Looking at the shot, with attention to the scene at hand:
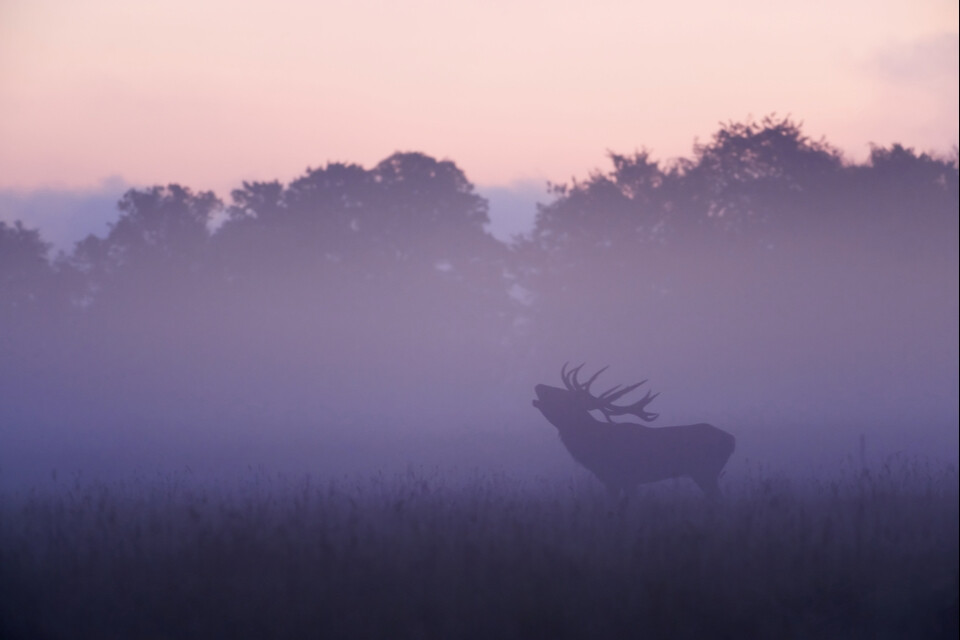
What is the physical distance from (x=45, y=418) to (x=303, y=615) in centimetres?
2823

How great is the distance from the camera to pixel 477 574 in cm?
611

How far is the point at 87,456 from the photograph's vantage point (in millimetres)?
19641

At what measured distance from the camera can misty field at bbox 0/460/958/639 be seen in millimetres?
5562

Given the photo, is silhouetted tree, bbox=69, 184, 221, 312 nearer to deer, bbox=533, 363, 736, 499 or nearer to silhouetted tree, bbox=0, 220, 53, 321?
silhouetted tree, bbox=0, 220, 53, 321

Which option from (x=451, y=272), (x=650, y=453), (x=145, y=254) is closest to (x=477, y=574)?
(x=650, y=453)

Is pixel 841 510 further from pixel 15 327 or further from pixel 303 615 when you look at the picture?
pixel 15 327

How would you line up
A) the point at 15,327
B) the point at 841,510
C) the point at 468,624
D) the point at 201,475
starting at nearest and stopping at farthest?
the point at 468,624
the point at 841,510
the point at 201,475
the point at 15,327

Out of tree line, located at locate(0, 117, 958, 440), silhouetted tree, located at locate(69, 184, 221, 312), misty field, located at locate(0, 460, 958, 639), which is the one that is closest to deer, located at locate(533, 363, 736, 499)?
misty field, located at locate(0, 460, 958, 639)

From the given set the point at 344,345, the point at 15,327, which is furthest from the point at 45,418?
the point at 344,345

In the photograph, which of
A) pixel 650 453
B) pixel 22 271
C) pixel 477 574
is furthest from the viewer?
pixel 22 271

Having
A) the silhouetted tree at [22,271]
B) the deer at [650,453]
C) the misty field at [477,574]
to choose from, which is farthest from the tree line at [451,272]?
the misty field at [477,574]

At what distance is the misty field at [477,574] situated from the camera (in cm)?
556

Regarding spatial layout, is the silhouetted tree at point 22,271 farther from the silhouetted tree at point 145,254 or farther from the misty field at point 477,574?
the misty field at point 477,574

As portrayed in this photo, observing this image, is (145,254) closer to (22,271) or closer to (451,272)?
(22,271)
